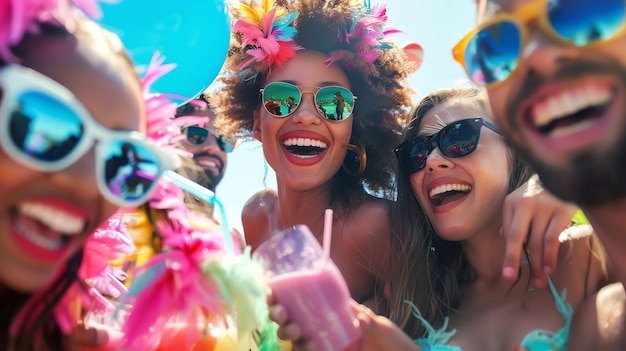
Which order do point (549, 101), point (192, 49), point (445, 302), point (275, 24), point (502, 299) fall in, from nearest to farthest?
A: point (549, 101) → point (192, 49) → point (502, 299) → point (445, 302) → point (275, 24)

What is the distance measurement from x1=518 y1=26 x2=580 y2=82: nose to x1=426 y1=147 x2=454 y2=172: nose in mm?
1335

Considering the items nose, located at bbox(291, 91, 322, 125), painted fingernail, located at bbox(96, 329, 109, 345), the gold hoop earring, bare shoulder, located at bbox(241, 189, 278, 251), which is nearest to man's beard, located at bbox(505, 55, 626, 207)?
painted fingernail, located at bbox(96, 329, 109, 345)

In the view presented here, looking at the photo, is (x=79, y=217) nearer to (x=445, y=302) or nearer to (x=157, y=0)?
(x=157, y=0)

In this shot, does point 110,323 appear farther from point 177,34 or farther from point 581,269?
point 581,269

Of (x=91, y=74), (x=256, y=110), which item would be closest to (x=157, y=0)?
(x=91, y=74)

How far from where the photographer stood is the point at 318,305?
1.47 meters

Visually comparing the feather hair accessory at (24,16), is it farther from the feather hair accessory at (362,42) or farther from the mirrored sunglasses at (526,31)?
the feather hair accessory at (362,42)

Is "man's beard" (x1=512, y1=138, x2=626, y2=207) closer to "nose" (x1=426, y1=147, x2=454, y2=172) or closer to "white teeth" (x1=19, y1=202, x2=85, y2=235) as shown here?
"white teeth" (x1=19, y1=202, x2=85, y2=235)

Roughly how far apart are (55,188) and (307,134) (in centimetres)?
201

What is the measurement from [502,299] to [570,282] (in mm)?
339

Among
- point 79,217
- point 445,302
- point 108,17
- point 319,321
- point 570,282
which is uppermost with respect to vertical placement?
point 108,17

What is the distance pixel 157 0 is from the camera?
2.07m

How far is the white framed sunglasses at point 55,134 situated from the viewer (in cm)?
119

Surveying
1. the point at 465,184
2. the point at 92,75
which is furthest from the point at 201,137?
the point at 92,75
